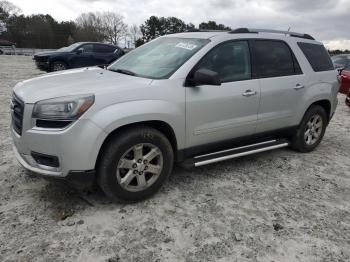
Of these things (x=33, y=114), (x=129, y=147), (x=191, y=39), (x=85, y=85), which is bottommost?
(x=129, y=147)

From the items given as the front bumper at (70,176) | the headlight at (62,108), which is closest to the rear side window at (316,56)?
the headlight at (62,108)

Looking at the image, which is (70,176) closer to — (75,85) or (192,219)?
(75,85)

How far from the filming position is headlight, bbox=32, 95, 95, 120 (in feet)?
10.3

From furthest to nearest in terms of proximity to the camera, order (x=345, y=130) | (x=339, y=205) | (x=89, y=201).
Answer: (x=345, y=130)
(x=339, y=205)
(x=89, y=201)

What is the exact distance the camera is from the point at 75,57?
1469 centimetres

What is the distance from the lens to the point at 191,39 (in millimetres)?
4301

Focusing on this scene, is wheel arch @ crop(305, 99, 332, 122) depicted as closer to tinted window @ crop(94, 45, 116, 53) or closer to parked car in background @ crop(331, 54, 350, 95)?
parked car in background @ crop(331, 54, 350, 95)

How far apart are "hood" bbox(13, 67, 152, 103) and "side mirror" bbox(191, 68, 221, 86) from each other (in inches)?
19.9

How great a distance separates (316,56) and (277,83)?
48.1 inches

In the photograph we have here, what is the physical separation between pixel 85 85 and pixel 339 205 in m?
3.07

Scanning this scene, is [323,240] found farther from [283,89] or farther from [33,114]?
[33,114]

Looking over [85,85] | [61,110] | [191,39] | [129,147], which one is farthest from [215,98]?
[61,110]

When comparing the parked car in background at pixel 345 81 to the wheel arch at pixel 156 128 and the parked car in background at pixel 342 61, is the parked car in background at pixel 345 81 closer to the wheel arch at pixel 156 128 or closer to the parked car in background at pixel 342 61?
the parked car in background at pixel 342 61

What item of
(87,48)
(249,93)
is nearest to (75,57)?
(87,48)
